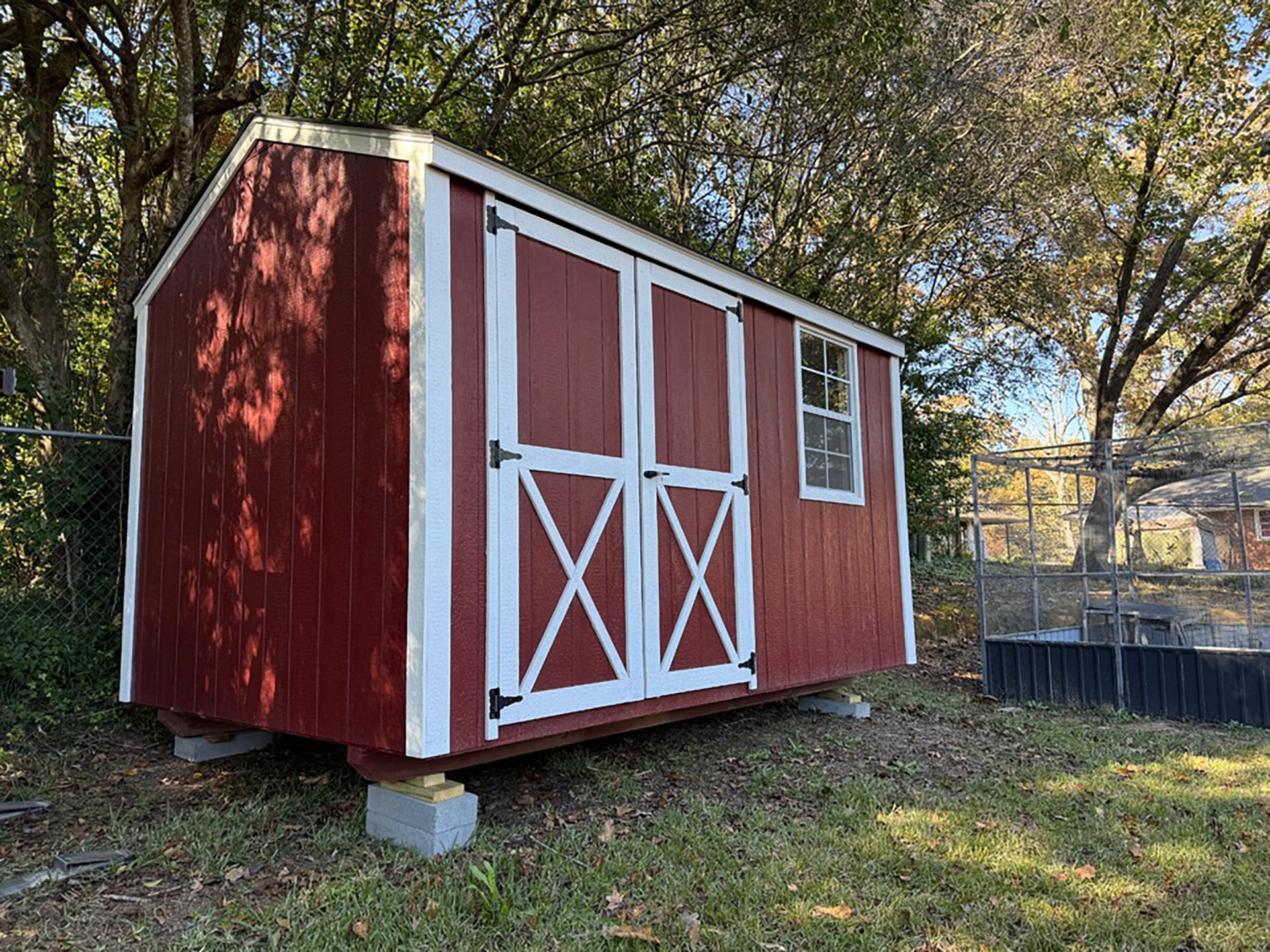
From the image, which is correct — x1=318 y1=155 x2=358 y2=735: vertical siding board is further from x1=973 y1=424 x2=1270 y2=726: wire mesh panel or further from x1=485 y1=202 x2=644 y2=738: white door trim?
x1=973 y1=424 x2=1270 y2=726: wire mesh panel

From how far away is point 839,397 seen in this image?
621 centimetres

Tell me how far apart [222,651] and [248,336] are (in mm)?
1557

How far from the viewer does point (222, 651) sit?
14.2ft

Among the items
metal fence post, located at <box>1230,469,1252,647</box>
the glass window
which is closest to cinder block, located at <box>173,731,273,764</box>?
the glass window

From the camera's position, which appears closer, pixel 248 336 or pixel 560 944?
pixel 560 944

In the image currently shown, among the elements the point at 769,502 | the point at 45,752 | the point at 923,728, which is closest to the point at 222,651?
the point at 45,752

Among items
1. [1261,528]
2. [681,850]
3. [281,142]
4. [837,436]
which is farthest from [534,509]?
[1261,528]

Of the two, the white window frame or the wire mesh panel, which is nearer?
the wire mesh panel

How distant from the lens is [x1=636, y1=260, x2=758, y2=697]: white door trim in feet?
14.6

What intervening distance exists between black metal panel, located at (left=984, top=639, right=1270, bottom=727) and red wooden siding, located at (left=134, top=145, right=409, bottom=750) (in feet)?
20.3

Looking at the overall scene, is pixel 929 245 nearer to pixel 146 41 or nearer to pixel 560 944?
pixel 146 41

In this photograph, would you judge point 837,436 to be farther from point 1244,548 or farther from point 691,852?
point 1244,548

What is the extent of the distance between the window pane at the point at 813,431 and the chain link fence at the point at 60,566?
13.9 feet

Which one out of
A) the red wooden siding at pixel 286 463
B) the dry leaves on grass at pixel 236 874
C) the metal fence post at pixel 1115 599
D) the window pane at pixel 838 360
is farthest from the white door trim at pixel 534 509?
the metal fence post at pixel 1115 599
